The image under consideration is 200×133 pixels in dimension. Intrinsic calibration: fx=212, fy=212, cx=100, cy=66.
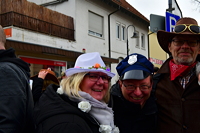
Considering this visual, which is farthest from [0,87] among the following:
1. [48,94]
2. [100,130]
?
[100,130]

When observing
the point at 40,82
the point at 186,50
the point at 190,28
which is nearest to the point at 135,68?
the point at 186,50

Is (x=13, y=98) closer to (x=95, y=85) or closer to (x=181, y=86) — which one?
(x=95, y=85)

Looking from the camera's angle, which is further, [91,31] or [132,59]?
[91,31]

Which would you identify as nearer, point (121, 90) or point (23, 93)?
point (23, 93)

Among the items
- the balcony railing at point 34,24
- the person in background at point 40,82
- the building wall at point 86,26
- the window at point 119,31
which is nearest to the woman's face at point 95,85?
the person in background at point 40,82

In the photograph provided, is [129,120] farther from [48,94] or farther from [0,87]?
[0,87]

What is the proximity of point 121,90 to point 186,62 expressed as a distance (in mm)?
838

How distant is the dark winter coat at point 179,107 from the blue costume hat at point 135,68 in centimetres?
36

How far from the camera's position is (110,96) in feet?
7.78

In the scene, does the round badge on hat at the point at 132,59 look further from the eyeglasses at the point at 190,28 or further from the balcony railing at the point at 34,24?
the balcony railing at the point at 34,24

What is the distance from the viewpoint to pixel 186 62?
2.46 metres

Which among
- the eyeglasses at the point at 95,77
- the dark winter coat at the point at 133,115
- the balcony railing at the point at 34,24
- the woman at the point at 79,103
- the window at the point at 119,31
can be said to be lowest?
the dark winter coat at the point at 133,115

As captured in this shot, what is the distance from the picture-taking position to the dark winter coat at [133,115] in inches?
84.9

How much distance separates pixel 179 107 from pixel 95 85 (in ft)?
3.15
